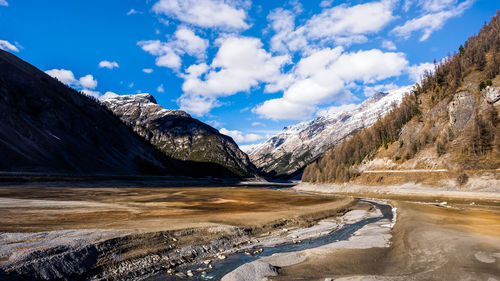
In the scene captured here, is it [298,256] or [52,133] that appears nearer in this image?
[298,256]

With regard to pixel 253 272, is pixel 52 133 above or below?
above

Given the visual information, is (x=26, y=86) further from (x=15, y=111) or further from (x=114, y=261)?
(x=114, y=261)

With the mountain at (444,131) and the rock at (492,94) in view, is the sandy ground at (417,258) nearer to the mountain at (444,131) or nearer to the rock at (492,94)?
the mountain at (444,131)

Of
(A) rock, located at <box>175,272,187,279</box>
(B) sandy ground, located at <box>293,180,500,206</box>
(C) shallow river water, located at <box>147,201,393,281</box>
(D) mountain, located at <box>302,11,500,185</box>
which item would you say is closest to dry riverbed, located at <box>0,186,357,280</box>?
(C) shallow river water, located at <box>147,201,393,281</box>

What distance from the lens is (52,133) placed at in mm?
124125

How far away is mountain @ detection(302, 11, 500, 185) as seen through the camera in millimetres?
80188

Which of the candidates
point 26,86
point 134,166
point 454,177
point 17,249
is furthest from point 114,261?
point 26,86

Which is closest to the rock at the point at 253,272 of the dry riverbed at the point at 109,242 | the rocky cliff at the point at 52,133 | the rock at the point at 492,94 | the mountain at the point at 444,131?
the dry riverbed at the point at 109,242

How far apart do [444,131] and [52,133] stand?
18579 centimetres

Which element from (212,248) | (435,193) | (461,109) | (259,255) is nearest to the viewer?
(259,255)

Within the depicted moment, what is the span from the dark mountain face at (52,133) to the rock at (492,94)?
17331cm

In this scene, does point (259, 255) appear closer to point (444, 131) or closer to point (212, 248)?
point (212, 248)

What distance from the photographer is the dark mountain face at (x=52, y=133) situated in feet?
326

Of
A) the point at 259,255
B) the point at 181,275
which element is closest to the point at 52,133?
the point at 181,275
